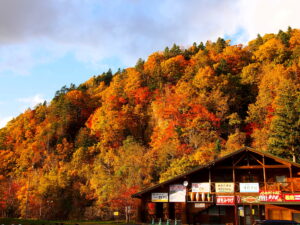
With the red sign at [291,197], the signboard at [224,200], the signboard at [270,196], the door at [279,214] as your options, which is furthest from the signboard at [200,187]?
the red sign at [291,197]

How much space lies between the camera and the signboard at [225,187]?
24922 millimetres

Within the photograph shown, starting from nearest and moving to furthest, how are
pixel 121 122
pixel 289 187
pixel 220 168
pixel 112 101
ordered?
pixel 289 187, pixel 220 168, pixel 121 122, pixel 112 101

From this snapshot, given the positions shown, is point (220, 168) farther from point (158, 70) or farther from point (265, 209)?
point (158, 70)

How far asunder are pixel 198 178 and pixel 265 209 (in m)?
5.96

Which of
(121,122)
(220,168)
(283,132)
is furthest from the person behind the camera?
(121,122)

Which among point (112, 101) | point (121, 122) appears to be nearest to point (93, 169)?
point (121, 122)

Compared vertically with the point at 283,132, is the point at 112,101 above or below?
above

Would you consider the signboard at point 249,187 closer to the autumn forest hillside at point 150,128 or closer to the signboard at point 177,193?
the signboard at point 177,193

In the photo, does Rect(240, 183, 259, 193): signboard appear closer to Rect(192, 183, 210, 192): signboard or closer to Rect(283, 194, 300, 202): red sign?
Rect(283, 194, 300, 202): red sign

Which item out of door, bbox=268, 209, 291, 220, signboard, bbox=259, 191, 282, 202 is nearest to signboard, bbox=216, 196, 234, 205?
signboard, bbox=259, 191, 282, 202

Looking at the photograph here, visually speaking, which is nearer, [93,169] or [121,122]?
[93,169]

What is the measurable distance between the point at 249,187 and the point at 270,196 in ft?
6.67

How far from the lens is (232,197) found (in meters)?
24.6

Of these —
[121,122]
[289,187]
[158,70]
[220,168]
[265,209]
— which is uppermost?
[158,70]
